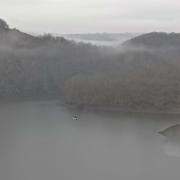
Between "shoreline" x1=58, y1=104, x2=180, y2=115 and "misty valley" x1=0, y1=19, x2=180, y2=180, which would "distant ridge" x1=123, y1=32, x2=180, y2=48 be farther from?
"shoreline" x1=58, y1=104, x2=180, y2=115

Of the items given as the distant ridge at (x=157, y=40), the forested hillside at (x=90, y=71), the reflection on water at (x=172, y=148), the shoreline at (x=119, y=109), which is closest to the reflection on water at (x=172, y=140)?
the reflection on water at (x=172, y=148)

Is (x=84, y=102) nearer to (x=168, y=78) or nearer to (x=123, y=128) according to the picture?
(x=168, y=78)

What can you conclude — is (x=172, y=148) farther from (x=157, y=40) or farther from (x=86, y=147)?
(x=157, y=40)

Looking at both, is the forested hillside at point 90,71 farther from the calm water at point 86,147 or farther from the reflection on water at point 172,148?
the reflection on water at point 172,148

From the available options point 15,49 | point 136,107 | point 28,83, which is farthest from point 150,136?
point 15,49

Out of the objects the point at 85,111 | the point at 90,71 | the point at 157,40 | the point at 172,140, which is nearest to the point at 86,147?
the point at 172,140
